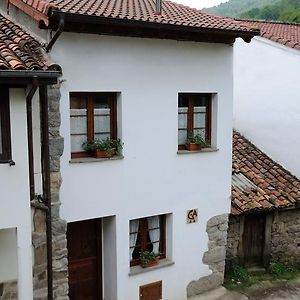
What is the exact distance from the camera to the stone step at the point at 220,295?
993cm

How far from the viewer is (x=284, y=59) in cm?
1238

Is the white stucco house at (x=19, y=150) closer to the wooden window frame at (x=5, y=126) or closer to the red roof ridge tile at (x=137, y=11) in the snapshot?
the wooden window frame at (x=5, y=126)

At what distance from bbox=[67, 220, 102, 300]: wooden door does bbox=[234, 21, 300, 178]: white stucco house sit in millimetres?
6278

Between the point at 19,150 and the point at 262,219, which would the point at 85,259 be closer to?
the point at 19,150

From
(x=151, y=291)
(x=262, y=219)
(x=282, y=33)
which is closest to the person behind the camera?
(x=151, y=291)

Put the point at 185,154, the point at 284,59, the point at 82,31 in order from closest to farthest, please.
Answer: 1. the point at 82,31
2. the point at 185,154
3. the point at 284,59

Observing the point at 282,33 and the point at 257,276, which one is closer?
the point at 257,276

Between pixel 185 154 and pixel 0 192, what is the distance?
3.98 meters

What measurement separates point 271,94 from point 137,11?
5634 mm

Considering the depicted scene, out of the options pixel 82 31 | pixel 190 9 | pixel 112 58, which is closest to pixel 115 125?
pixel 112 58

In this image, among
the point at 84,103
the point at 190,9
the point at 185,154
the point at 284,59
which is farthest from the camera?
the point at 284,59

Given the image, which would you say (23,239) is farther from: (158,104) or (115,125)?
(158,104)

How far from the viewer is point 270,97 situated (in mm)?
13031

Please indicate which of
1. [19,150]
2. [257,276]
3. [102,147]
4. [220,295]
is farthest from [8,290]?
[257,276]
